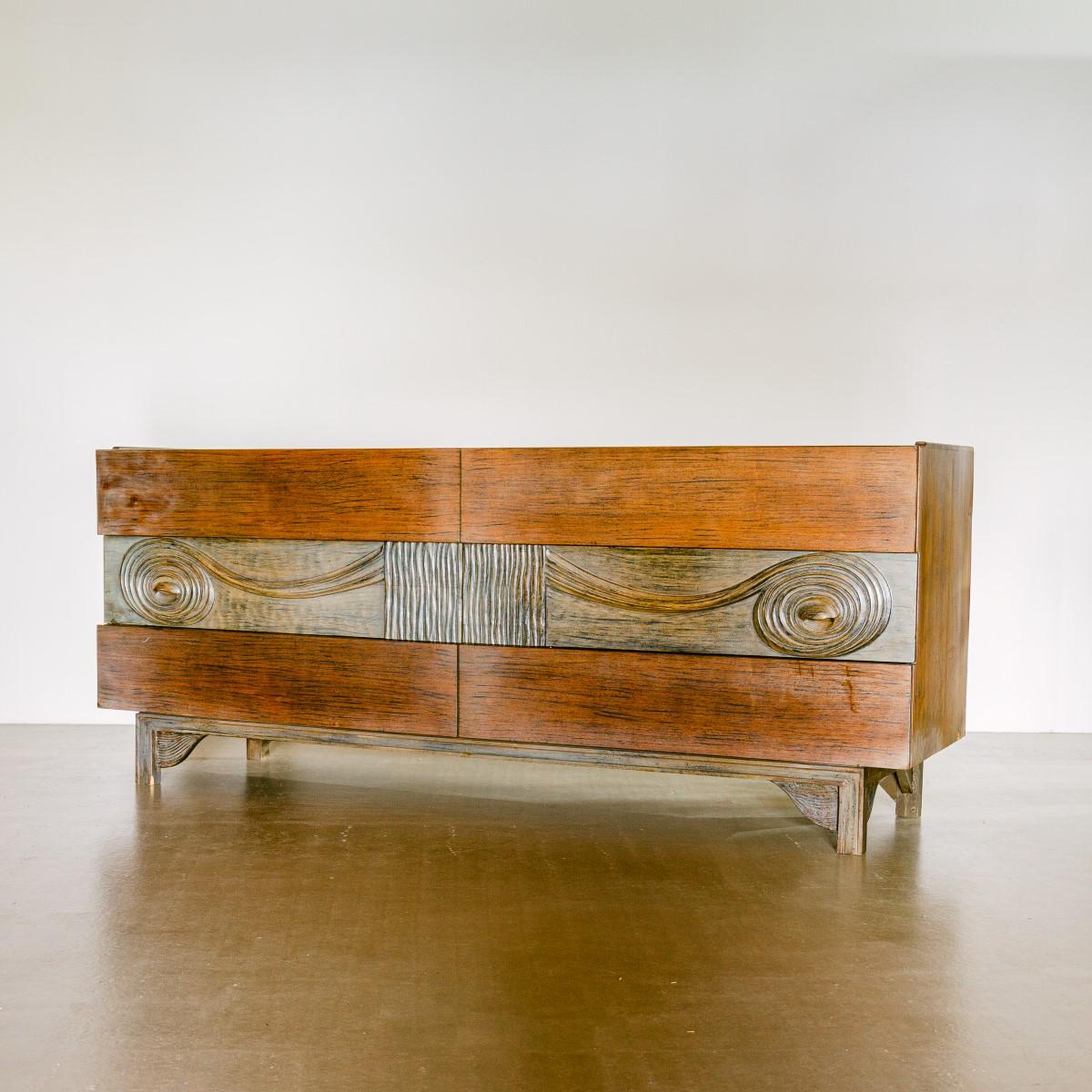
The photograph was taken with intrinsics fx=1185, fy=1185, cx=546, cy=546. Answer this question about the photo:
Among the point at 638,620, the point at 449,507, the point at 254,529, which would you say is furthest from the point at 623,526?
the point at 254,529

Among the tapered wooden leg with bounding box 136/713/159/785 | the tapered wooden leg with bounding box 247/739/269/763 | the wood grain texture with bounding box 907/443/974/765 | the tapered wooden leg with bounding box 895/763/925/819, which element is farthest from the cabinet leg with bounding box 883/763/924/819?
the tapered wooden leg with bounding box 136/713/159/785

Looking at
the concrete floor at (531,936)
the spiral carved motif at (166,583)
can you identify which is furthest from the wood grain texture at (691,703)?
the spiral carved motif at (166,583)

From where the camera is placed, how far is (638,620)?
7.52 feet

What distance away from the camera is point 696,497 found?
224cm

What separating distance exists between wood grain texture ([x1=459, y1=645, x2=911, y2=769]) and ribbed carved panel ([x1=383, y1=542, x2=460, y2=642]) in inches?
3.3

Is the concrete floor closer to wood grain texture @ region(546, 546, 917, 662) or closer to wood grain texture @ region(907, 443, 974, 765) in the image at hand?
wood grain texture @ region(907, 443, 974, 765)

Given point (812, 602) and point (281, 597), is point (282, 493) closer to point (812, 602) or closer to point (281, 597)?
point (281, 597)

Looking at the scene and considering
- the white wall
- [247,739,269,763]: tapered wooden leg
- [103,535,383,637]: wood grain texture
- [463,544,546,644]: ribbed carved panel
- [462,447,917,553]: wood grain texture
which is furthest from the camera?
the white wall

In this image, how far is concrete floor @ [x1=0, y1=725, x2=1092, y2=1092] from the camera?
4.56ft

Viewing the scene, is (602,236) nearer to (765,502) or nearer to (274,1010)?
(765,502)

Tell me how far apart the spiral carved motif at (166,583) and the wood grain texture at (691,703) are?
614mm

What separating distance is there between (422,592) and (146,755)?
30.4 inches

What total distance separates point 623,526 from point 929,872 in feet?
2.73

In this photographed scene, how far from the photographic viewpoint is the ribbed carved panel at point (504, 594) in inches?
92.8
